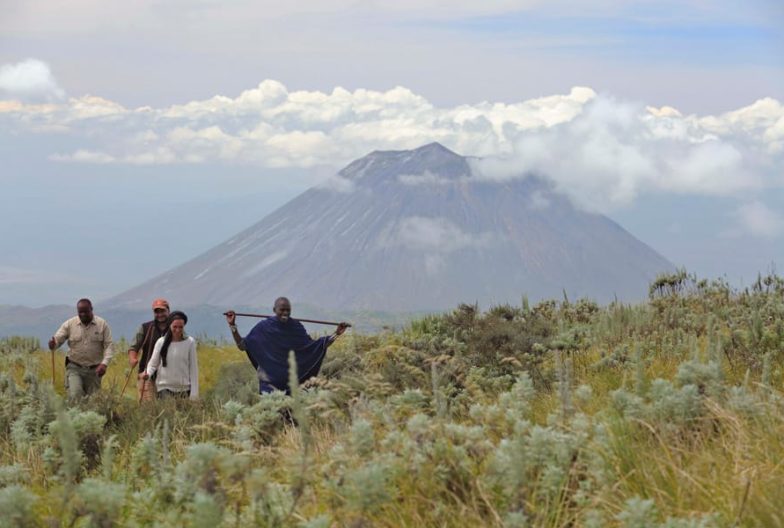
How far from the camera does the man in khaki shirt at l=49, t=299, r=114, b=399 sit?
1561cm

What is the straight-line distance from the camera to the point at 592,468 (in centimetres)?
541

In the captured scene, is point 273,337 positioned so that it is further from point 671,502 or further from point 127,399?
point 671,502

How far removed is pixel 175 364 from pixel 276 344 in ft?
4.42

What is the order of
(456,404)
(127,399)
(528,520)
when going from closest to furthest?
1. (528,520)
2. (456,404)
3. (127,399)

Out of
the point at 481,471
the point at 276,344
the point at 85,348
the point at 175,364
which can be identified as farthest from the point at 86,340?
the point at 481,471

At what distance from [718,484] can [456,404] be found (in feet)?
17.7

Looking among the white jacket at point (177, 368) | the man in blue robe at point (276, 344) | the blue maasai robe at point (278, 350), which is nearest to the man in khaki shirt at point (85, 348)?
the white jacket at point (177, 368)

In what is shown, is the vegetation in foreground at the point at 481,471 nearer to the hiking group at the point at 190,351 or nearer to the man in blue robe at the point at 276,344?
the man in blue robe at the point at 276,344

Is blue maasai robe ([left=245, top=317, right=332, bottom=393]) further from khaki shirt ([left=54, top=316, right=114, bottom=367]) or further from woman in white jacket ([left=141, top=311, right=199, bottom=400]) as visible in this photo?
khaki shirt ([left=54, top=316, right=114, bottom=367])

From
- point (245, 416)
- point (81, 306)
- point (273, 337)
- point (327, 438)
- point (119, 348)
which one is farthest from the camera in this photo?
point (119, 348)

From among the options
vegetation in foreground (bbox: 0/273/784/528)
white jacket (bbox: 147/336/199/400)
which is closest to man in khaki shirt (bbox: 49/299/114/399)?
white jacket (bbox: 147/336/199/400)

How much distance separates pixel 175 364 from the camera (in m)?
14.3

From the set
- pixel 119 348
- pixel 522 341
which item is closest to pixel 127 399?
pixel 522 341

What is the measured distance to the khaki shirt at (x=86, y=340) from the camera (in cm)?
1566
